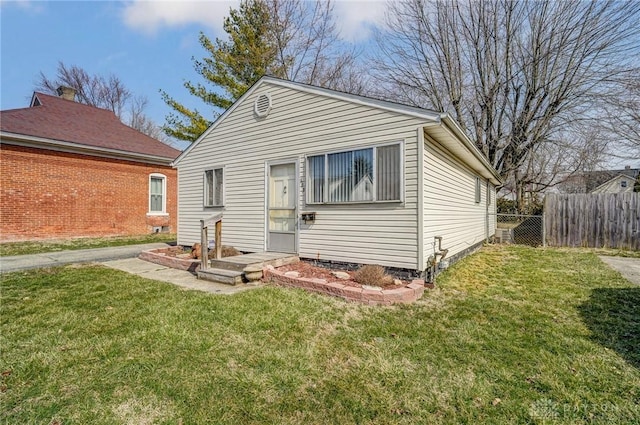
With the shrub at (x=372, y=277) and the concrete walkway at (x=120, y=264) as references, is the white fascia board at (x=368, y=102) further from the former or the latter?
the concrete walkway at (x=120, y=264)

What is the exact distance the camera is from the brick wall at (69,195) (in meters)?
11.4

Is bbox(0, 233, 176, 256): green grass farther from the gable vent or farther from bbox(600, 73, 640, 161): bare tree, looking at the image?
bbox(600, 73, 640, 161): bare tree

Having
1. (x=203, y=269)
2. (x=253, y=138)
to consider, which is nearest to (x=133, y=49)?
(x=253, y=138)

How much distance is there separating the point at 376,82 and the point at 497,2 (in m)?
6.98

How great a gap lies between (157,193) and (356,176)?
44.2ft

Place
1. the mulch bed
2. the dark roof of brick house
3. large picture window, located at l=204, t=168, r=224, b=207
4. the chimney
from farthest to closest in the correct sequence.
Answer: the chimney, the dark roof of brick house, large picture window, located at l=204, t=168, r=224, b=207, the mulch bed

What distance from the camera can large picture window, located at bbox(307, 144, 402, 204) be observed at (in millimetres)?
5742

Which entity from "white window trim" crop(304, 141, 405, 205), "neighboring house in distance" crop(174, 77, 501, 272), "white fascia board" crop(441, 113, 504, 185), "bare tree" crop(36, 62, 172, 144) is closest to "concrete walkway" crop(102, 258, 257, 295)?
A: "neighboring house in distance" crop(174, 77, 501, 272)

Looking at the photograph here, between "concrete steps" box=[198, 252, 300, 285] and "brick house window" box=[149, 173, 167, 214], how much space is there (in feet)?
36.3

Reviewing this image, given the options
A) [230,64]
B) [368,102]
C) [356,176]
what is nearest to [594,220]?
[356,176]

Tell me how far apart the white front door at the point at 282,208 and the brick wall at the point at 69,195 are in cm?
1033

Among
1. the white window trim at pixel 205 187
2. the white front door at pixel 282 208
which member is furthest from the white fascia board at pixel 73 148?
the white front door at pixel 282 208

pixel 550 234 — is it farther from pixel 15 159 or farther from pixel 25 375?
pixel 15 159

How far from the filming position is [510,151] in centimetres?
1750
